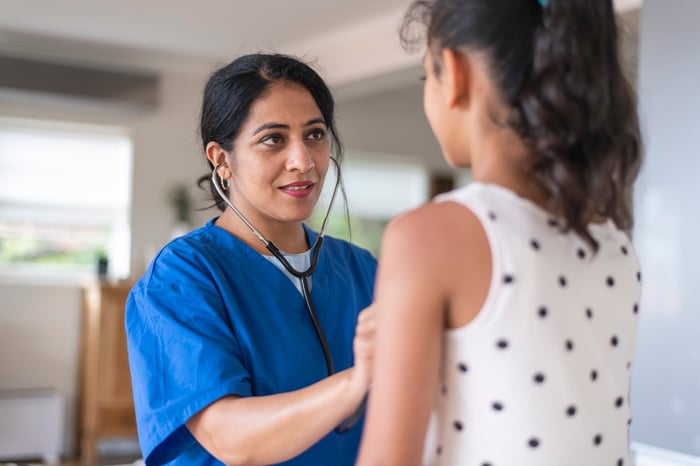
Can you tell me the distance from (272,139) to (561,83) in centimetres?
77

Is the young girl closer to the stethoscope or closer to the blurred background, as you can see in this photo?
the stethoscope

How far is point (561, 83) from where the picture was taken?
811mm

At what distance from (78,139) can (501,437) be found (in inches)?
216

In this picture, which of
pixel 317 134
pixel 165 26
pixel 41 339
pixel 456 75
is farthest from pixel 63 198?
pixel 456 75

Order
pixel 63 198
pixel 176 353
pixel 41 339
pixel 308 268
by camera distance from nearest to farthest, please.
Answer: pixel 176 353, pixel 308 268, pixel 41 339, pixel 63 198

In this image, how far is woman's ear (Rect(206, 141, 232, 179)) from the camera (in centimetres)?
157

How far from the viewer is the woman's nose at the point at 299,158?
4.86 ft

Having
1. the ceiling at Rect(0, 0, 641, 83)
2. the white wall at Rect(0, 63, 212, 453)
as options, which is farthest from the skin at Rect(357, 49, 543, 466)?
the white wall at Rect(0, 63, 212, 453)

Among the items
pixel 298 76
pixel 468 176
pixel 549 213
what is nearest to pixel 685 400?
pixel 298 76

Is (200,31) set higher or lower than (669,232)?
higher

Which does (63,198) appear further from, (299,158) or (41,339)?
(299,158)

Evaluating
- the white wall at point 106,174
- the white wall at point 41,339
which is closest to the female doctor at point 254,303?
the white wall at point 106,174

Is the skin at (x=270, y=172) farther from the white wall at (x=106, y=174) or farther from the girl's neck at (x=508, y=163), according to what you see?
the white wall at (x=106, y=174)

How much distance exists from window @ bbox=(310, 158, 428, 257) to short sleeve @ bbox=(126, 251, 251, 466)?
5.66 m
